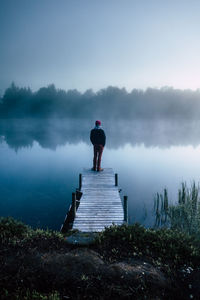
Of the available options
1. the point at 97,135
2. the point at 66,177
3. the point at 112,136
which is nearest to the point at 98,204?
the point at 97,135

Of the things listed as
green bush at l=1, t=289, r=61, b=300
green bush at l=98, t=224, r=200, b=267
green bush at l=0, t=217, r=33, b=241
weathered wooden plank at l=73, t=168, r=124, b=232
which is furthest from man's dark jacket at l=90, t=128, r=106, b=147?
green bush at l=1, t=289, r=61, b=300

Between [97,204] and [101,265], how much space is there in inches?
283

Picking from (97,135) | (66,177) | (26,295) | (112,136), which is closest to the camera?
(26,295)

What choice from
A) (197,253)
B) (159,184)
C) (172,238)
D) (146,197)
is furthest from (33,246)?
(159,184)

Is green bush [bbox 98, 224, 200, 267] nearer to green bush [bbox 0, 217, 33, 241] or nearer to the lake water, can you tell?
green bush [bbox 0, 217, 33, 241]

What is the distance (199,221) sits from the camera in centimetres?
1120

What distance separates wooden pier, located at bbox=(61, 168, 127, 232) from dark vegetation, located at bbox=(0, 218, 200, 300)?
2.59m

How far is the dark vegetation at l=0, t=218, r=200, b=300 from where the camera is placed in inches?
180

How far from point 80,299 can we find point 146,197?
58.5 feet

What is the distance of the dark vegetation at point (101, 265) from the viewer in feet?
15.0

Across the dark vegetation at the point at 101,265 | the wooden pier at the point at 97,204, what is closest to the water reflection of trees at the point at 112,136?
the wooden pier at the point at 97,204

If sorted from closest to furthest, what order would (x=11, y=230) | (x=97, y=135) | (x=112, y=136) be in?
(x=11, y=230)
(x=97, y=135)
(x=112, y=136)

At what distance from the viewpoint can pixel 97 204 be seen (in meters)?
12.6

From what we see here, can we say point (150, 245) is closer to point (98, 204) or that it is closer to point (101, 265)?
point (101, 265)
